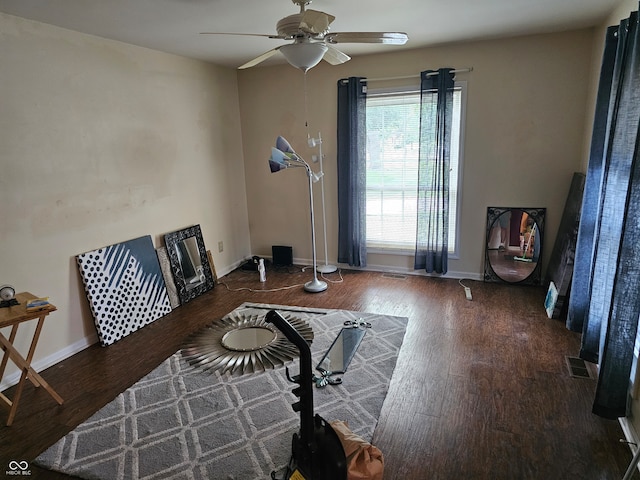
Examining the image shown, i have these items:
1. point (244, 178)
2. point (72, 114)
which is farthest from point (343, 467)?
point (244, 178)

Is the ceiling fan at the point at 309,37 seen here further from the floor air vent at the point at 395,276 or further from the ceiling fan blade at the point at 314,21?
the floor air vent at the point at 395,276

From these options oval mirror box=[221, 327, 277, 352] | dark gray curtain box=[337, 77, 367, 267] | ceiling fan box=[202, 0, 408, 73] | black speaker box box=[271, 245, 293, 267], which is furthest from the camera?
black speaker box box=[271, 245, 293, 267]

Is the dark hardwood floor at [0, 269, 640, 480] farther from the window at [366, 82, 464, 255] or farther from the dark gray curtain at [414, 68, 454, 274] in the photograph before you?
the window at [366, 82, 464, 255]

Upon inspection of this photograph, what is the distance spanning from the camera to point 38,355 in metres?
2.86

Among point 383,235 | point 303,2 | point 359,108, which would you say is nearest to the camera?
point 303,2

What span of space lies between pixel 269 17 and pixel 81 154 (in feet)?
5.77

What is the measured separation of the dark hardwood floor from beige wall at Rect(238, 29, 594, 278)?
3.18 feet

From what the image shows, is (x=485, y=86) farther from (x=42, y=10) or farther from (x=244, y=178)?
(x=42, y=10)

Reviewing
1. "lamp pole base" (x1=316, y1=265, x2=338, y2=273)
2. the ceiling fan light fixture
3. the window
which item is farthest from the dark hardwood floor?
the ceiling fan light fixture

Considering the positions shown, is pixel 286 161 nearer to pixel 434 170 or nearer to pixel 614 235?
pixel 434 170

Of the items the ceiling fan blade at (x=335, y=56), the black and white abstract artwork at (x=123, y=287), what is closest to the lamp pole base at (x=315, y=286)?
the black and white abstract artwork at (x=123, y=287)

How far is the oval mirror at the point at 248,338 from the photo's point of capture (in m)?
3.03

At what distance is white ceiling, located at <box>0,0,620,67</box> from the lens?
2555 millimetres

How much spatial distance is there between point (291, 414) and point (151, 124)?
2.88m
